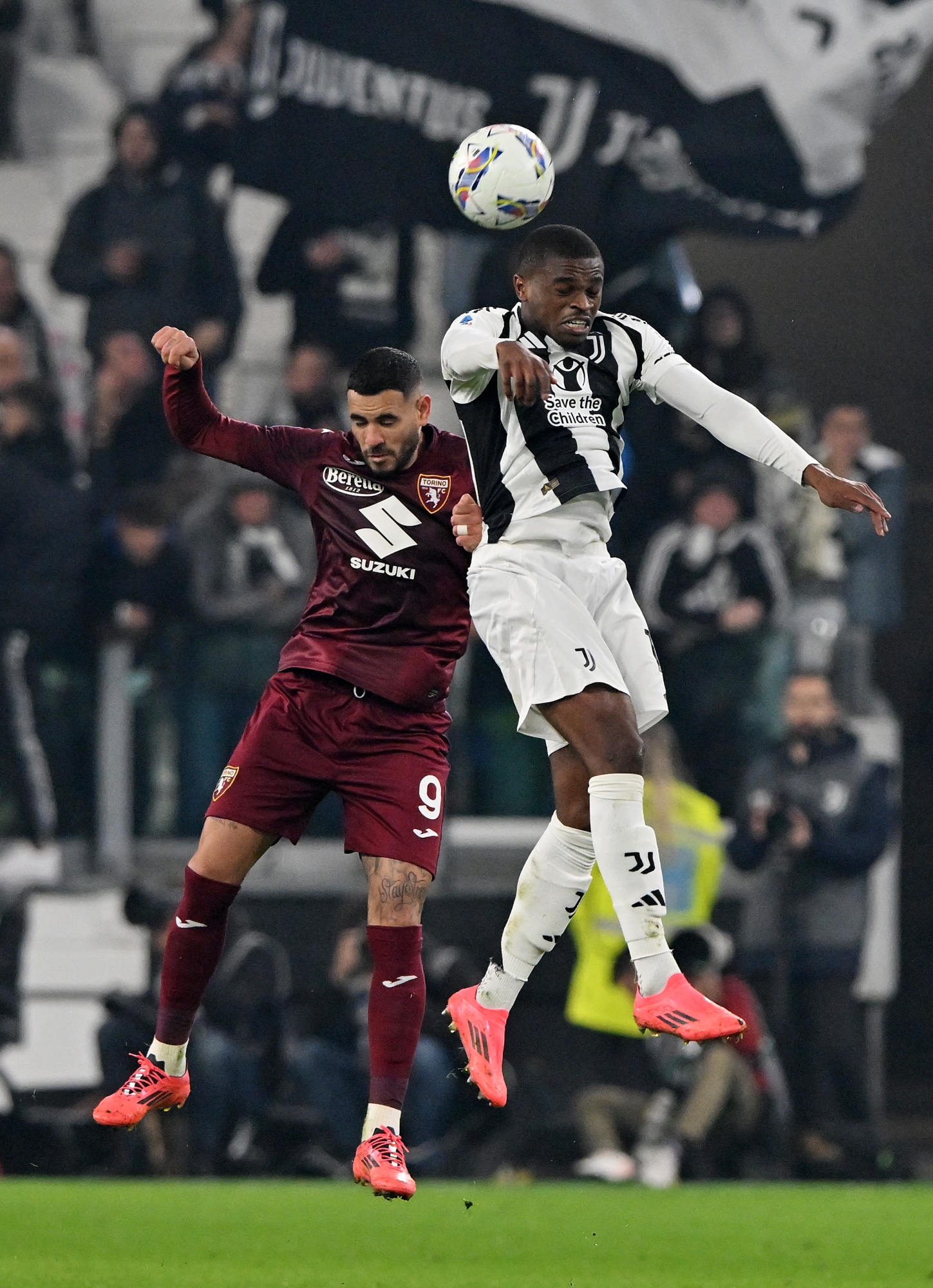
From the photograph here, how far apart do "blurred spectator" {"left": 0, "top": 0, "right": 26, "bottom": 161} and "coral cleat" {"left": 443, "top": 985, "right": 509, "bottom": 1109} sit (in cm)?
652

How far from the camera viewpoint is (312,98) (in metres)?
10.6

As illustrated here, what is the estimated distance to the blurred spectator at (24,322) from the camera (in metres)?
10.1

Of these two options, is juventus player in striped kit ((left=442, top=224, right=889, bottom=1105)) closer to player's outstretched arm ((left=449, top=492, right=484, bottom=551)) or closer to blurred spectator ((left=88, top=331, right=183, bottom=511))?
player's outstretched arm ((left=449, top=492, right=484, bottom=551))

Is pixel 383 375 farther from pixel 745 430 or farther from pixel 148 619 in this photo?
pixel 148 619

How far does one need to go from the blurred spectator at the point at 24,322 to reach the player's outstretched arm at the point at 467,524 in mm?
5256

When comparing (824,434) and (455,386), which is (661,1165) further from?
(455,386)

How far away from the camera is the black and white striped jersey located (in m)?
5.21

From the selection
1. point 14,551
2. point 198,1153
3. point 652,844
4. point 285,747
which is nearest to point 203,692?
point 14,551

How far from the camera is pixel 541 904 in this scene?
18.0ft

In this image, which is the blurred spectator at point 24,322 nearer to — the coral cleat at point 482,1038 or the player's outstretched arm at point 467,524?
the player's outstretched arm at point 467,524

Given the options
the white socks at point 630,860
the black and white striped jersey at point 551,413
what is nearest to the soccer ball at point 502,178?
the black and white striped jersey at point 551,413

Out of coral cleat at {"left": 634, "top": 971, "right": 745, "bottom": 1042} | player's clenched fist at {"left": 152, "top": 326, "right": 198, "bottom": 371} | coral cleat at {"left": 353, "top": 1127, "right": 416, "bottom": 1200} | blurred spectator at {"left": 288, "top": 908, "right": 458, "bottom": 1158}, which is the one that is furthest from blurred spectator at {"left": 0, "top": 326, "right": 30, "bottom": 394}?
coral cleat at {"left": 634, "top": 971, "right": 745, "bottom": 1042}

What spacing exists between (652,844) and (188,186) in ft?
20.6

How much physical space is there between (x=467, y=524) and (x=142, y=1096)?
1.86 metres
